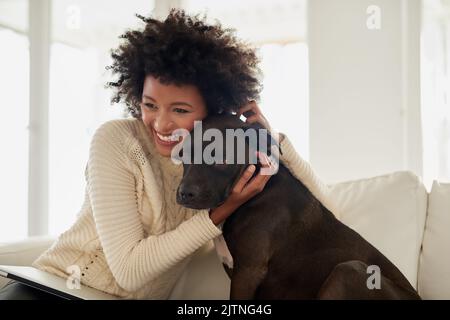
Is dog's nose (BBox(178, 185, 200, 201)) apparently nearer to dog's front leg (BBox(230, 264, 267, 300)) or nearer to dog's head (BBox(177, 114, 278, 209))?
dog's head (BBox(177, 114, 278, 209))

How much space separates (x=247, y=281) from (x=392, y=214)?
61cm

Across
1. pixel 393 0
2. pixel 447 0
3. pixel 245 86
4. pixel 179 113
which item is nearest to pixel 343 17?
pixel 393 0

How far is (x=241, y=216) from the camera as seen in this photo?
A: 1.23 metres

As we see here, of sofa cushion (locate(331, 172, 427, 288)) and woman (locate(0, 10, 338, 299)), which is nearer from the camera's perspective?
woman (locate(0, 10, 338, 299))

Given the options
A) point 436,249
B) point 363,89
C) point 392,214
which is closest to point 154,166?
point 392,214

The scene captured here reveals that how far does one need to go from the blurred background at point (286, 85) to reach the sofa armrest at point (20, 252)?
4.12 ft

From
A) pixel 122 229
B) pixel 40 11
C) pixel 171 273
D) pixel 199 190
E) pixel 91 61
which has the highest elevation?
pixel 40 11

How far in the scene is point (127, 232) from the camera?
4.05ft

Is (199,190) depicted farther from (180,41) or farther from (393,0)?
(393,0)

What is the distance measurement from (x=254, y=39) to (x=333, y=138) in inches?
37.5

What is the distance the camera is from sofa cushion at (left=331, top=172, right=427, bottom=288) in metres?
1.43

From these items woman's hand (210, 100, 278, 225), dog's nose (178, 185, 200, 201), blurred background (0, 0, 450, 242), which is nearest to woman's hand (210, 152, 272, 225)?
woman's hand (210, 100, 278, 225)

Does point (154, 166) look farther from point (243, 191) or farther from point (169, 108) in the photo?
point (243, 191)

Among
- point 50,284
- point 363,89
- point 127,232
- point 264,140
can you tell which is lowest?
point 50,284
